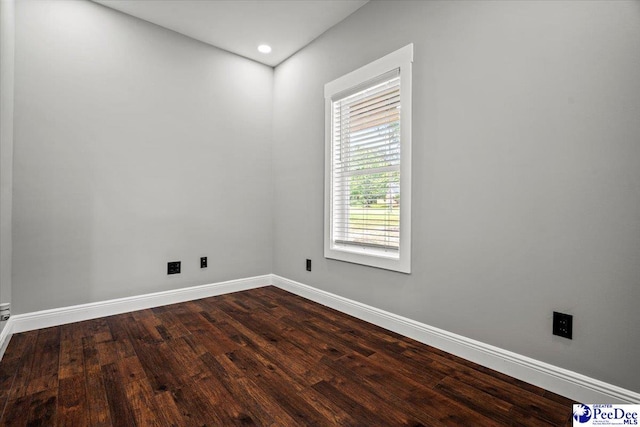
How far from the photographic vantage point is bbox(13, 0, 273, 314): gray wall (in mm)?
2383

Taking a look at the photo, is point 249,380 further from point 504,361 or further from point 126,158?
point 126,158

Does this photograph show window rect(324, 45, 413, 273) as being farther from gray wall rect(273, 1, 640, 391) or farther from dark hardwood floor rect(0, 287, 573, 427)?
dark hardwood floor rect(0, 287, 573, 427)

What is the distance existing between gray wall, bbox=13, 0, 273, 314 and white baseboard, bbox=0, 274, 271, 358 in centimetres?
6

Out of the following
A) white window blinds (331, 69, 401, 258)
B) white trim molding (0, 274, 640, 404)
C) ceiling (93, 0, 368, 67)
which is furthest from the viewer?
ceiling (93, 0, 368, 67)

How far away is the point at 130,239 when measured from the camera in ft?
9.23

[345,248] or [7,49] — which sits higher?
[7,49]

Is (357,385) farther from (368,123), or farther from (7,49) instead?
(7,49)

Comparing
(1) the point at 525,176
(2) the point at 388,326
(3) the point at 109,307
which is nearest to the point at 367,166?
(1) the point at 525,176

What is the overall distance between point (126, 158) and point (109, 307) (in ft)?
4.30

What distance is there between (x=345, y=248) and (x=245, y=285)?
4.49 feet

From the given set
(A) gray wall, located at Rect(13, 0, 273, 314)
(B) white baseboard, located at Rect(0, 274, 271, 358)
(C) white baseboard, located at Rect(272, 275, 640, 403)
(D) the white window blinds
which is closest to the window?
(D) the white window blinds

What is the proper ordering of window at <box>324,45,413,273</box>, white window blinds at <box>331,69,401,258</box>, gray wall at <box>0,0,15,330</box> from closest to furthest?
gray wall at <box>0,0,15,330</box> < window at <box>324,45,413,273</box> < white window blinds at <box>331,69,401,258</box>

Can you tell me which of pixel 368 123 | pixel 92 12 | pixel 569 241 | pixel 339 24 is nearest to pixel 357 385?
pixel 569 241

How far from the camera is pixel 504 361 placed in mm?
1775
